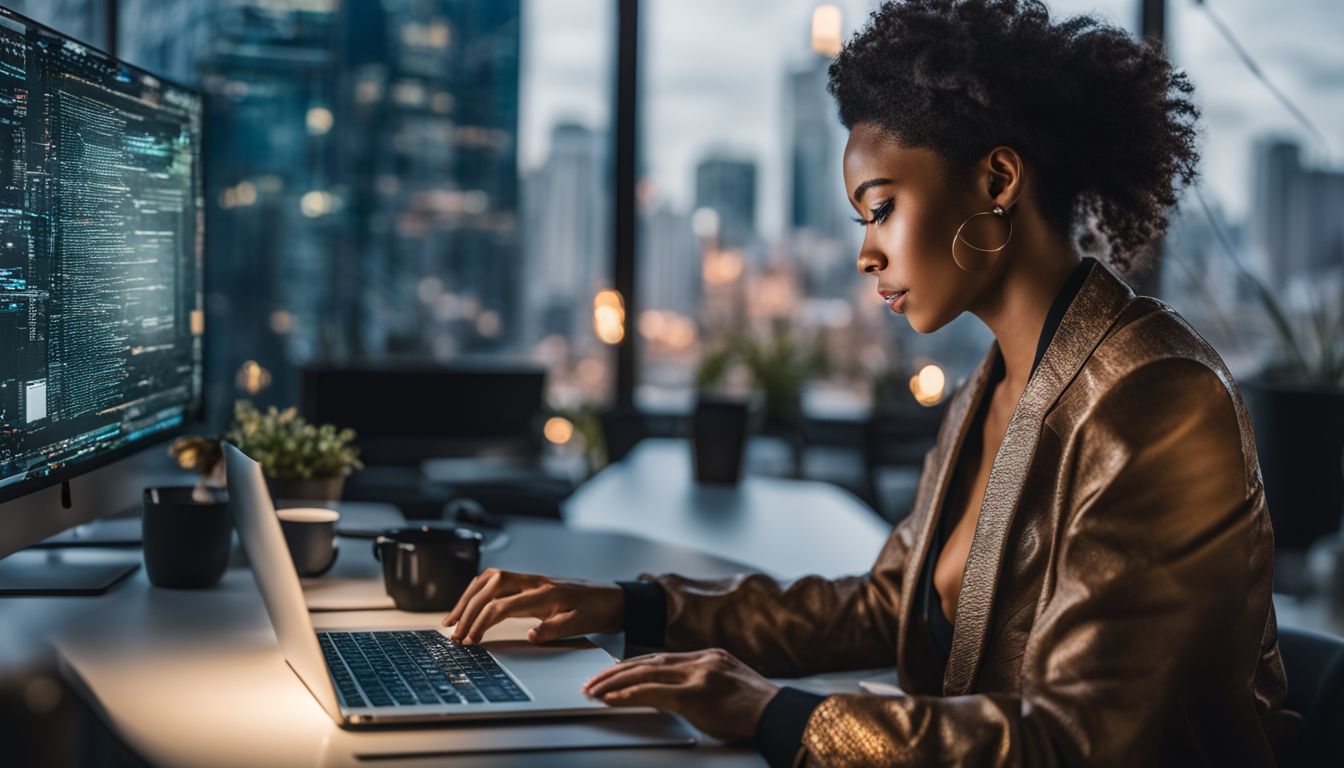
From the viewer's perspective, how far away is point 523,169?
5766 mm

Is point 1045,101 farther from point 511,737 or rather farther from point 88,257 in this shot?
point 88,257

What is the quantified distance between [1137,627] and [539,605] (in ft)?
2.02

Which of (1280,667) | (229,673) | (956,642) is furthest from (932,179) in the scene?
(229,673)

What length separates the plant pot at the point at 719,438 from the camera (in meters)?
3.05

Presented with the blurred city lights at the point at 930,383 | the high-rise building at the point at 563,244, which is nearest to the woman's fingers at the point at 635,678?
the blurred city lights at the point at 930,383

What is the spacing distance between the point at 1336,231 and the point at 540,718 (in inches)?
230

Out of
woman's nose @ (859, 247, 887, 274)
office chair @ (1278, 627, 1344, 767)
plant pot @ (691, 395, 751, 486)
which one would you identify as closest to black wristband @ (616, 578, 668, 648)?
woman's nose @ (859, 247, 887, 274)

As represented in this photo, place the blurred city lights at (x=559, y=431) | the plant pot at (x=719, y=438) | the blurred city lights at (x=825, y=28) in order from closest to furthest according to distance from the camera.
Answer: the plant pot at (x=719, y=438), the blurred city lights at (x=825, y=28), the blurred city lights at (x=559, y=431)

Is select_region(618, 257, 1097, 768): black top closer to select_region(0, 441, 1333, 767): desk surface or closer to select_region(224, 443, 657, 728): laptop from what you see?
select_region(0, 441, 1333, 767): desk surface

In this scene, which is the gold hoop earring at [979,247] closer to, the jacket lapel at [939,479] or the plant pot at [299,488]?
the jacket lapel at [939,479]

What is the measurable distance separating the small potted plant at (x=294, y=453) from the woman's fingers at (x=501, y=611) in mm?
699

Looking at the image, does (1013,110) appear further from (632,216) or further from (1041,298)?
(632,216)

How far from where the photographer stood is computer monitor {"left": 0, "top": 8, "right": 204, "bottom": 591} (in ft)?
4.15

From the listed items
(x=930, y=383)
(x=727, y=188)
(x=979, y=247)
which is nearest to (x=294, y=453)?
(x=979, y=247)
